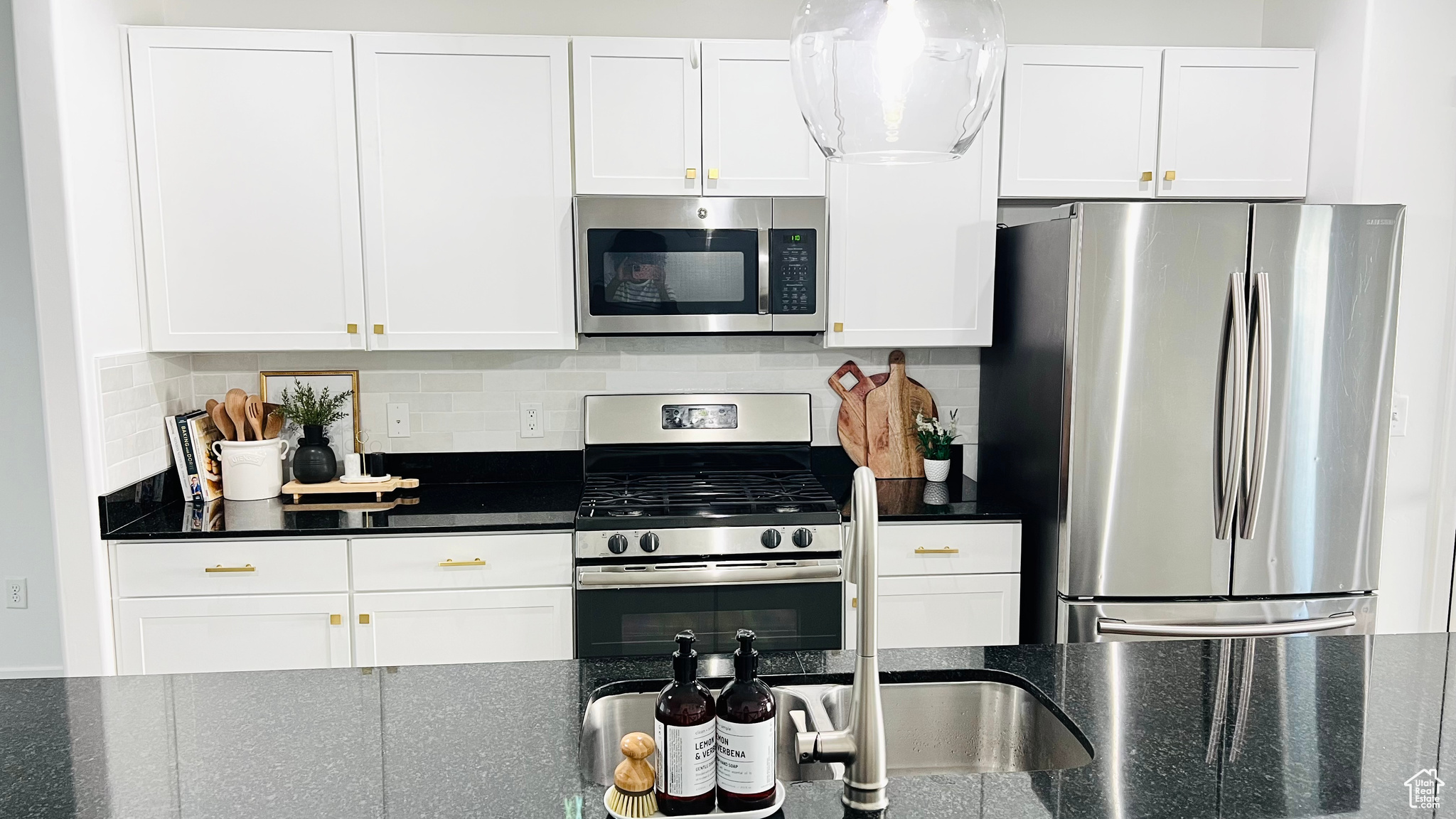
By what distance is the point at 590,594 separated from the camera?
9.27 feet

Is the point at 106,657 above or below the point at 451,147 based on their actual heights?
below

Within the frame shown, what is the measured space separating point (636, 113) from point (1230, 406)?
74.5 inches

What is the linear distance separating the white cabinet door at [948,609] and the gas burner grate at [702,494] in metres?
0.37

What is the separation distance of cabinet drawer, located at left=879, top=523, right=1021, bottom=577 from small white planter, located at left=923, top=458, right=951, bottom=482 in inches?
17.8

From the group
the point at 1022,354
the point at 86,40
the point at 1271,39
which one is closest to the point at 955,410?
the point at 1022,354

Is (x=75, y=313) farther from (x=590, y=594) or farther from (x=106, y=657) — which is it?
(x=590, y=594)

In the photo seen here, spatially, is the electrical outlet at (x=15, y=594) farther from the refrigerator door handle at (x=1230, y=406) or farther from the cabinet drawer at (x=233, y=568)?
the refrigerator door handle at (x=1230, y=406)

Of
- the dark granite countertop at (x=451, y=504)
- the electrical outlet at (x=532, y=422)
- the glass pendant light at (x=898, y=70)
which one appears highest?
the glass pendant light at (x=898, y=70)

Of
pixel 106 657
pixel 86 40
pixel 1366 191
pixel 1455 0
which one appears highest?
pixel 1455 0

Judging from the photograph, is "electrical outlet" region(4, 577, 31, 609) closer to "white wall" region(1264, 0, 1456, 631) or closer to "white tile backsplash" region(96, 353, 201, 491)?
"white tile backsplash" region(96, 353, 201, 491)

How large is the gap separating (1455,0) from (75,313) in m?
3.99

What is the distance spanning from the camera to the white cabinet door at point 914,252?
10.0ft

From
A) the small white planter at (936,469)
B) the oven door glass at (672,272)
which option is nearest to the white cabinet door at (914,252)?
the oven door glass at (672,272)

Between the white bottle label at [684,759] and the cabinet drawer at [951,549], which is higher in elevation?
the white bottle label at [684,759]
